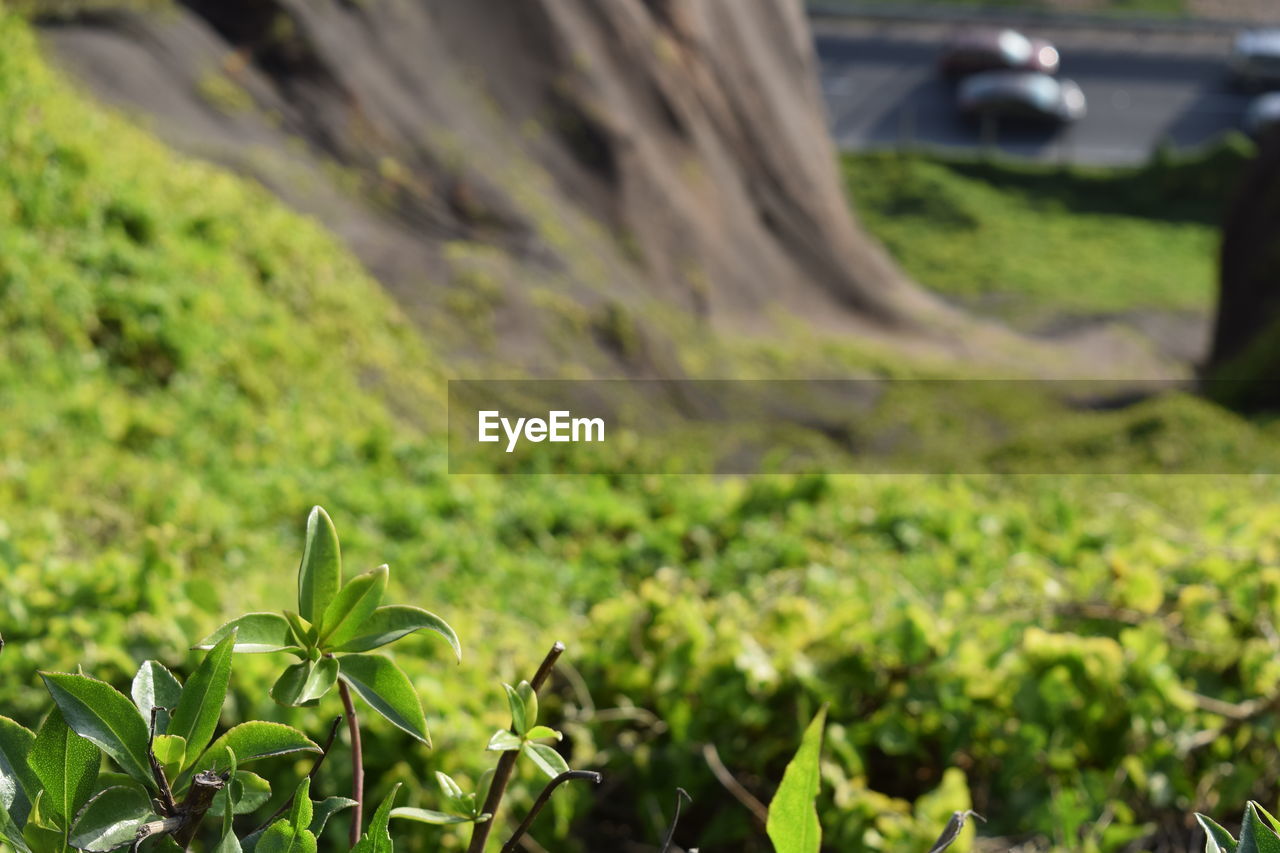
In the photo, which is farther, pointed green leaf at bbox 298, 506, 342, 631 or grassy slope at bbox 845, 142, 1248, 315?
grassy slope at bbox 845, 142, 1248, 315

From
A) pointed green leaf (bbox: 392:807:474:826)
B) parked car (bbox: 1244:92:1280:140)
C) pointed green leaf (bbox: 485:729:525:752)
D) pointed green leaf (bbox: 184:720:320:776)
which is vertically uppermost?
parked car (bbox: 1244:92:1280:140)

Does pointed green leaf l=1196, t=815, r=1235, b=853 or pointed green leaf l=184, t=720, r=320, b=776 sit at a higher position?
pointed green leaf l=184, t=720, r=320, b=776

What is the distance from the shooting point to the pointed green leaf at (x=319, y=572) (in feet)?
3.16

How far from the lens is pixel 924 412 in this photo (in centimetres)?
1165

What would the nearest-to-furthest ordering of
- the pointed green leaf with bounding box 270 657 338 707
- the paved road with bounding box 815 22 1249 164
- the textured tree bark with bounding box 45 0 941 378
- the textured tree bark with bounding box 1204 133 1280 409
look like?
the pointed green leaf with bounding box 270 657 338 707 → the textured tree bark with bounding box 45 0 941 378 → the textured tree bark with bounding box 1204 133 1280 409 → the paved road with bounding box 815 22 1249 164

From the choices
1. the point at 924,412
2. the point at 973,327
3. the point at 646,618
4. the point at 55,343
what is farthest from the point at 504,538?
the point at 973,327

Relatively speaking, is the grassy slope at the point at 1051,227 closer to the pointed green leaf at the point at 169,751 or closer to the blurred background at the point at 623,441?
the blurred background at the point at 623,441

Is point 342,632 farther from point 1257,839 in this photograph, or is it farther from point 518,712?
point 1257,839

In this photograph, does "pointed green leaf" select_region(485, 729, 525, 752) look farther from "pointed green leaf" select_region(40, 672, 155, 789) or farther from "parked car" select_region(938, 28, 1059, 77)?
"parked car" select_region(938, 28, 1059, 77)

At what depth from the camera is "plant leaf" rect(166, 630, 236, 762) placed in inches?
34.9

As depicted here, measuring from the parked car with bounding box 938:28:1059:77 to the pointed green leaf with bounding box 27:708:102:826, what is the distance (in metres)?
28.5

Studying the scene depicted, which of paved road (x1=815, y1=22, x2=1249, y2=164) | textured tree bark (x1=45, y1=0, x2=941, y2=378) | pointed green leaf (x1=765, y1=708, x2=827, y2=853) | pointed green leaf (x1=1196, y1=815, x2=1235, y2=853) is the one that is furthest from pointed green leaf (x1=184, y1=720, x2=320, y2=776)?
paved road (x1=815, y1=22, x2=1249, y2=164)

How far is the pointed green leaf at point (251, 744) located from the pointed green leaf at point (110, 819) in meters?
0.04

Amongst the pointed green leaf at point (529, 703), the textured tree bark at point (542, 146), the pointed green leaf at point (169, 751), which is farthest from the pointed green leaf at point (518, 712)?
the textured tree bark at point (542, 146)
